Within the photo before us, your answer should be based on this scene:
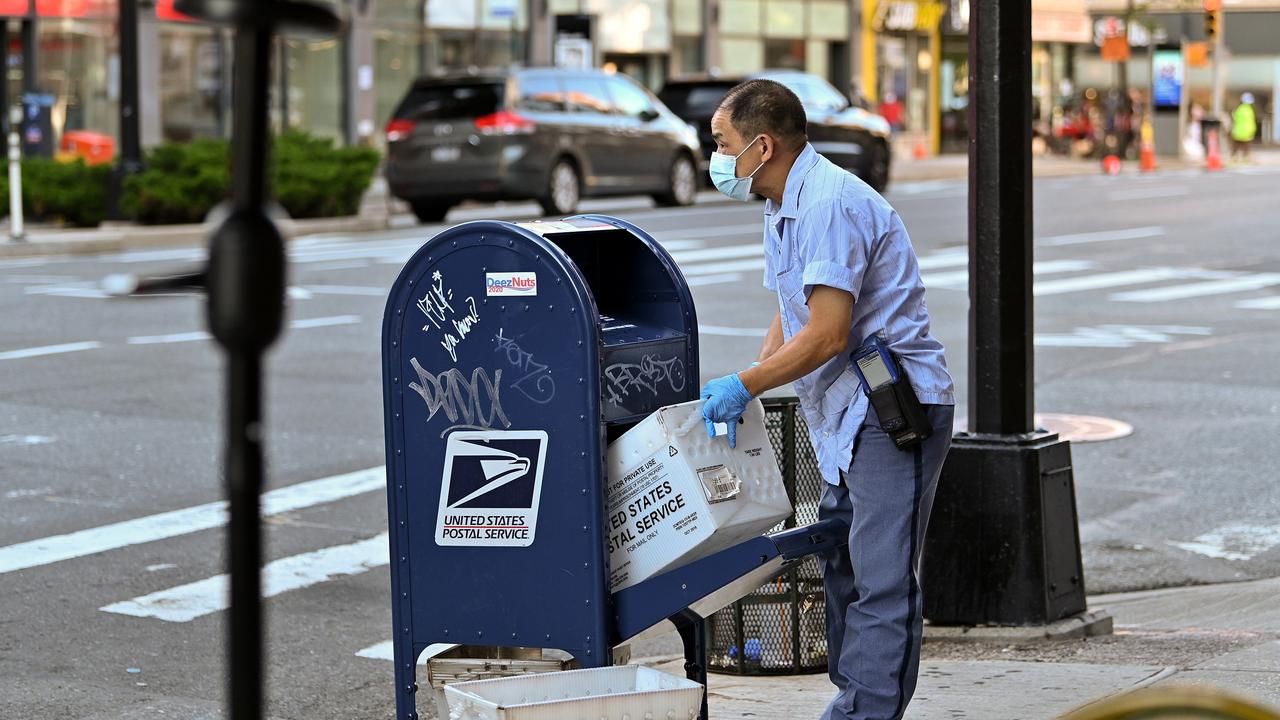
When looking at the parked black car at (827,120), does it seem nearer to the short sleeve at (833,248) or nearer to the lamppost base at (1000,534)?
the lamppost base at (1000,534)

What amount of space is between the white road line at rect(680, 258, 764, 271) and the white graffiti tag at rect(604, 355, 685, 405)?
1290 centimetres

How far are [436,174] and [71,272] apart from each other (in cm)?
634

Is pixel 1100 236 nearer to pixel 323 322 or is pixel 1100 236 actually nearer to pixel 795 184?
pixel 323 322

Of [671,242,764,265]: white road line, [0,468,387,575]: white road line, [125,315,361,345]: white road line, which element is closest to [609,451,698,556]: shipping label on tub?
[0,468,387,575]: white road line

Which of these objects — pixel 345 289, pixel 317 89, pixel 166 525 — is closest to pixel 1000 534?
pixel 166 525

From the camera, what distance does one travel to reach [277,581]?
6.92 meters

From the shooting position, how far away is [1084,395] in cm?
1100

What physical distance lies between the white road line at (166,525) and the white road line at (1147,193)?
76.4 feet

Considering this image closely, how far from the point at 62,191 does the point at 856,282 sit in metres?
19.7

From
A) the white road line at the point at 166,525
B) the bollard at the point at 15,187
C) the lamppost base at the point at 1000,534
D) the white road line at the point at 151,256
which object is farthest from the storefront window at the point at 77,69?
the lamppost base at the point at 1000,534

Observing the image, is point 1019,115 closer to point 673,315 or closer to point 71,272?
point 673,315

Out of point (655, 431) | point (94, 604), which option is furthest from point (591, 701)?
point (94, 604)

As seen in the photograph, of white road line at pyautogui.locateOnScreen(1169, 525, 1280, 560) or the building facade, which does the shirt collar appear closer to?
white road line at pyautogui.locateOnScreen(1169, 525, 1280, 560)

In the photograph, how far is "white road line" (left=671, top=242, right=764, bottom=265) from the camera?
1883cm
